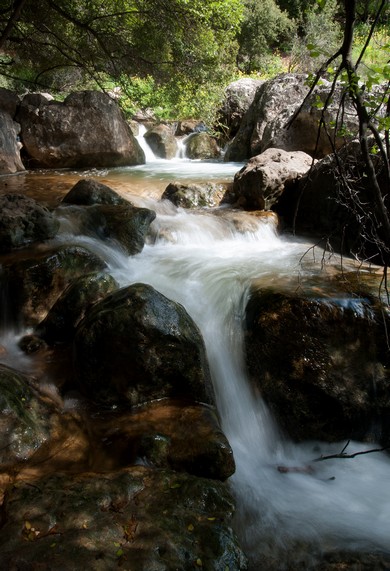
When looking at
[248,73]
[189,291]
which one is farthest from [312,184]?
[248,73]

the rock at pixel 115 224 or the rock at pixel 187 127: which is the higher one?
the rock at pixel 187 127

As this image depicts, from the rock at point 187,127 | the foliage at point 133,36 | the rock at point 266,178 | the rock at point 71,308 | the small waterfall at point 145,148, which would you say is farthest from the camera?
the rock at point 187,127

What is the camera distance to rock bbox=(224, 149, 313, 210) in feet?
24.9

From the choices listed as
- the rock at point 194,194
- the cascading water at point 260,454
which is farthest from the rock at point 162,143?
the cascading water at point 260,454

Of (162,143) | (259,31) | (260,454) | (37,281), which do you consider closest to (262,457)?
(260,454)

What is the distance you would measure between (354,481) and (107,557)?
2.37m

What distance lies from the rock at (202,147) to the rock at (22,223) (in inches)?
377

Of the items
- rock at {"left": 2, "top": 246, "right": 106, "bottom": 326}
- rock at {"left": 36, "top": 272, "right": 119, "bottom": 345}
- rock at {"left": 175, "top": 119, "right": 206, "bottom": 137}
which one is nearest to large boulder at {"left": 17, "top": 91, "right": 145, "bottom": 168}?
rock at {"left": 175, "top": 119, "right": 206, "bottom": 137}

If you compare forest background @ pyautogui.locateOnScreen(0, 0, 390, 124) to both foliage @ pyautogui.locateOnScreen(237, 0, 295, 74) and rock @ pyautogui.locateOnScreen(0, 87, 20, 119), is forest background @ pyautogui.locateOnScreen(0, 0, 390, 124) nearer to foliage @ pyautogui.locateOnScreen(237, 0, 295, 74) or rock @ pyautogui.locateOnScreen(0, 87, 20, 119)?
rock @ pyautogui.locateOnScreen(0, 87, 20, 119)

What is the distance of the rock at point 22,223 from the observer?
491 centimetres

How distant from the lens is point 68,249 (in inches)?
184

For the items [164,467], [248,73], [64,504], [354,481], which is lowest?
[354,481]

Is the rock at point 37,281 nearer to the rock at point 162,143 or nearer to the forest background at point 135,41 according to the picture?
the forest background at point 135,41

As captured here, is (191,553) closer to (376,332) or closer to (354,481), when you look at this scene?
(354,481)
